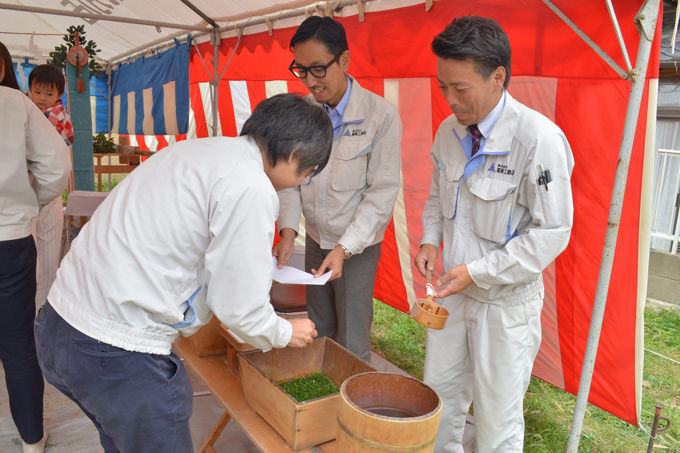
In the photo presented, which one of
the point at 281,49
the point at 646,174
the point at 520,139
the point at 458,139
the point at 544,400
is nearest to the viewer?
the point at 520,139

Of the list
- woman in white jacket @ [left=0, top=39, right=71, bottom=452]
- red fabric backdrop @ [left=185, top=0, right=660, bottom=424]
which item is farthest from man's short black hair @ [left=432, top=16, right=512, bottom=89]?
woman in white jacket @ [left=0, top=39, right=71, bottom=452]

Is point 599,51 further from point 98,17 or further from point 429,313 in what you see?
point 98,17

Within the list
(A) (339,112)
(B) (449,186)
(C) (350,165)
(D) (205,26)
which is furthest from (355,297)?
(D) (205,26)

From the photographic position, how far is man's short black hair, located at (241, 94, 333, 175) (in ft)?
4.04

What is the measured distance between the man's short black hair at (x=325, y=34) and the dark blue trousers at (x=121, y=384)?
1.31m

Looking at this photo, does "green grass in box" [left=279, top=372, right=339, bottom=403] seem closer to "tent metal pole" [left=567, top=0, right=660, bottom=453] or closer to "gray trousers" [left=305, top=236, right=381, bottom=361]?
"gray trousers" [left=305, top=236, right=381, bottom=361]

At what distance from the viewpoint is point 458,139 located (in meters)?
1.77

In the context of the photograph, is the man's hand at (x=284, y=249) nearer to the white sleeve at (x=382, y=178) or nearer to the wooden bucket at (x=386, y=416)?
the white sleeve at (x=382, y=178)

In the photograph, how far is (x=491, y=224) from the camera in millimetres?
1633

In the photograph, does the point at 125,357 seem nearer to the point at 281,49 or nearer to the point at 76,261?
the point at 76,261

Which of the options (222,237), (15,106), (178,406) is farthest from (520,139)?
(15,106)

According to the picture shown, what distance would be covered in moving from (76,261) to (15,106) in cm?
96

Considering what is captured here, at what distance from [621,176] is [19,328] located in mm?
2268

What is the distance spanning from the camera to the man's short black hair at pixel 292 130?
1.23 m
